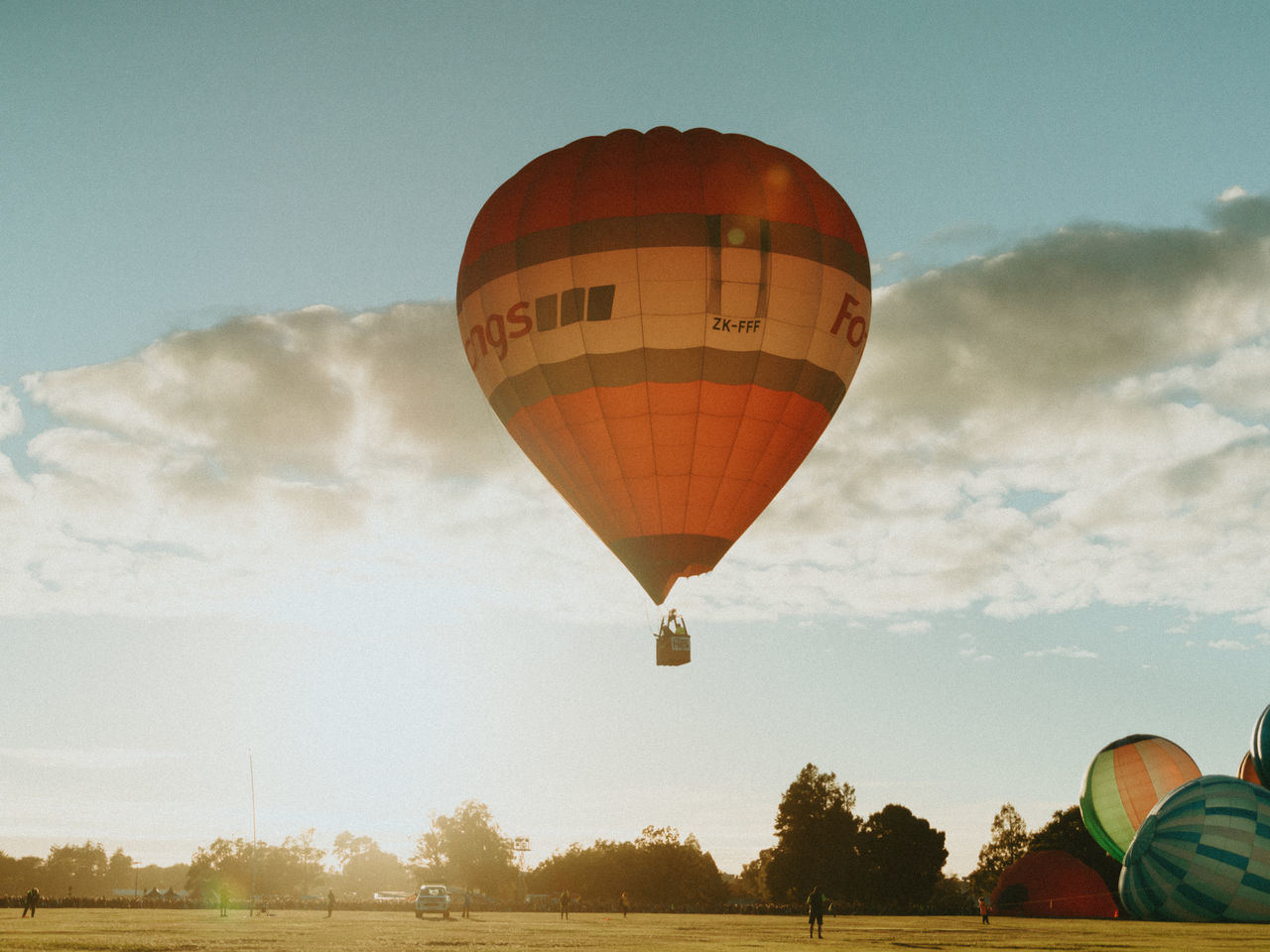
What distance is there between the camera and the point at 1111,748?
168ft

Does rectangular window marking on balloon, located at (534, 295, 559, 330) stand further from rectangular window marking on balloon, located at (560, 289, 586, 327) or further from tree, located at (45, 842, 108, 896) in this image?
tree, located at (45, 842, 108, 896)

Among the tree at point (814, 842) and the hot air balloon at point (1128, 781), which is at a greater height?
the hot air balloon at point (1128, 781)

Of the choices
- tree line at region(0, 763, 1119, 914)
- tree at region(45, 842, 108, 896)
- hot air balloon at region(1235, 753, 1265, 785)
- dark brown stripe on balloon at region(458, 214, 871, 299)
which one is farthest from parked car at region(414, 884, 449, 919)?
tree at region(45, 842, 108, 896)

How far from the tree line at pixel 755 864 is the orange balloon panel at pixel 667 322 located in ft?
126

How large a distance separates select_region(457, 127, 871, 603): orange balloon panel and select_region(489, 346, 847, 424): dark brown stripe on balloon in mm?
29

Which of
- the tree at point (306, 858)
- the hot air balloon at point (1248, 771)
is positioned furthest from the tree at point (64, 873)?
the hot air balloon at point (1248, 771)

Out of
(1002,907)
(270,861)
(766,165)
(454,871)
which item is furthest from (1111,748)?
(270,861)

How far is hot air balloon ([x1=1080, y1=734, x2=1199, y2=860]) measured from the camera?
1928 inches

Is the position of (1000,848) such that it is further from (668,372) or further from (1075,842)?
(668,372)

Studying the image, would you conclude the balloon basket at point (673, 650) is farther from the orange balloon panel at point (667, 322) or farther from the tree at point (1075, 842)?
the tree at point (1075, 842)

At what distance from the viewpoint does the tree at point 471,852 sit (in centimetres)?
12706

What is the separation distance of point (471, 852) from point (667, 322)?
11687 centimetres

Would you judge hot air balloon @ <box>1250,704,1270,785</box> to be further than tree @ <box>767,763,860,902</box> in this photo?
No

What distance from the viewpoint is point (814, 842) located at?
87375 mm
